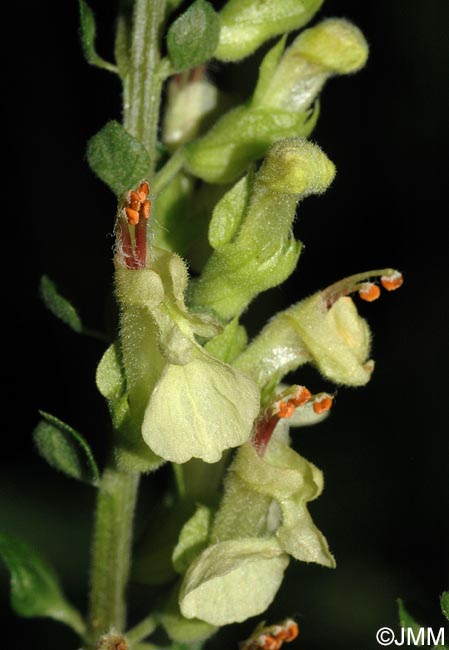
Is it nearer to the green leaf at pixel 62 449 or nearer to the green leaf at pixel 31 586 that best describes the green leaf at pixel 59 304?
the green leaf at pixel 62 449

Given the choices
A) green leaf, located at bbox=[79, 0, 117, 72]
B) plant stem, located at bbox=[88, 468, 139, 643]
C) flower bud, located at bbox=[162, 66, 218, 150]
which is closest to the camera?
green leaf, located at bbox=[79, 0, 117, 72]

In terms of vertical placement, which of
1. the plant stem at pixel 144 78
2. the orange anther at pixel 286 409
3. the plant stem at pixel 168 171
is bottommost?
the orange anther at pixel 286 409

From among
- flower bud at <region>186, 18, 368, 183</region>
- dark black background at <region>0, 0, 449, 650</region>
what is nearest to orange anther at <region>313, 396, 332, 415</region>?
flower bud at <region>186, 18, 368, 183</region>

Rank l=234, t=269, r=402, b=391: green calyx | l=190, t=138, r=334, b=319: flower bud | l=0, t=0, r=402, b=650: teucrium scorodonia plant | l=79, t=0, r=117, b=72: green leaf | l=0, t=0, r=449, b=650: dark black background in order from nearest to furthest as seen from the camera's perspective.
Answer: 1. l=0, t=0, r=402, b=650: teucrium scorodonia plant
2. l=190, t=138, r=334, b=319: flower bud
3. l=79, t=0, r=117, b=72: green leaf
4. l=234, t=269, r=402, b=391: green calyx
5. l=0, t=0, r=449, b=650: dark black background

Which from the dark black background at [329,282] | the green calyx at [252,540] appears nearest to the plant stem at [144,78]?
the green calyx at [252,540]

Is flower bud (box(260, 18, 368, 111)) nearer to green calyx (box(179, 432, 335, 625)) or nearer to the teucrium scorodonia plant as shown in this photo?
the teucrium scorodonia plant

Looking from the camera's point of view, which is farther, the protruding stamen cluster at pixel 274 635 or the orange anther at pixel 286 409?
the protruding stamen cluster at pixel 274 635

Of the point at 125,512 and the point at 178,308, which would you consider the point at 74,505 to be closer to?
the point at 125,512

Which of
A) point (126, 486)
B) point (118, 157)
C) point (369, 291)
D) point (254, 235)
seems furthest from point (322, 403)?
point (118, 157)

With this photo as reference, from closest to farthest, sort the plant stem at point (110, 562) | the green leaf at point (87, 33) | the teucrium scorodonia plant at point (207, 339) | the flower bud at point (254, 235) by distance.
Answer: the teucrium scorodonia plant at point (207, 339)
the flower bud at point (254, 235)
the green leaf at point (87, 33)
the plant stem at point (110, 562)
